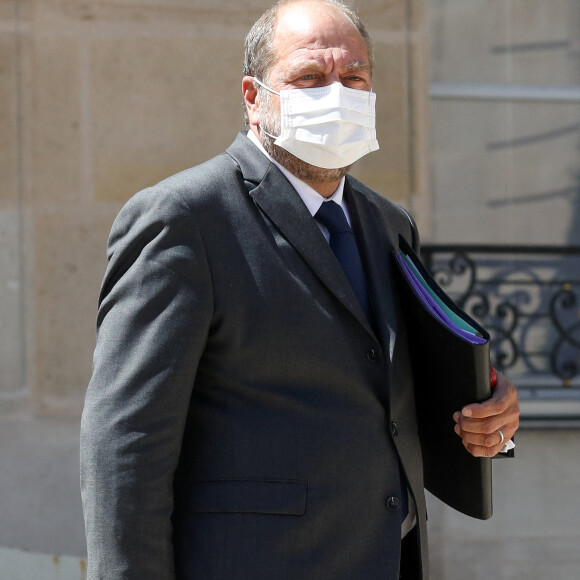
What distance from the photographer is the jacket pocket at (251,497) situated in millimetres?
1817

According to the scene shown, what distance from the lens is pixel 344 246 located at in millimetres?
2059

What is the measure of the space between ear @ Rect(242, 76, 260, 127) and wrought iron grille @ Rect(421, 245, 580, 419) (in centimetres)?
244

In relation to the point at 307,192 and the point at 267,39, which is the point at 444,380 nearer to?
the point at 307,192

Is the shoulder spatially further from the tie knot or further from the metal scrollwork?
the metal scrollwork

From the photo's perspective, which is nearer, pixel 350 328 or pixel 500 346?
pixel 350 328

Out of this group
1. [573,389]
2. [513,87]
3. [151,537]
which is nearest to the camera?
[151,537]

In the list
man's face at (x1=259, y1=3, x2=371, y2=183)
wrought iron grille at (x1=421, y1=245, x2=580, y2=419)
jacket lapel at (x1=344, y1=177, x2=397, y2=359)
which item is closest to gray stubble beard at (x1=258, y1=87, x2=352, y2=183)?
man's face at (x1=259, y1=3, x2=371, y2=183)

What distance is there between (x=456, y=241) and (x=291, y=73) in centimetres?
302

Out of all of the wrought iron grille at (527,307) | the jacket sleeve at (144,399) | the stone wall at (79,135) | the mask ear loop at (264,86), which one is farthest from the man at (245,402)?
the wrought iron grille at (527,307)

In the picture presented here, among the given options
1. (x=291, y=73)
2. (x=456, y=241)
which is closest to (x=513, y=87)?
(x=456, y=241)

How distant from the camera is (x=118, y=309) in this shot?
1.84 m

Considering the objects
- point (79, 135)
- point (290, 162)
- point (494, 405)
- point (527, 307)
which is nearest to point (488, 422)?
point (494, 405)

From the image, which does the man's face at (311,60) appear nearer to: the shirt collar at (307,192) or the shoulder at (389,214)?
the shirt collar at (307,192)

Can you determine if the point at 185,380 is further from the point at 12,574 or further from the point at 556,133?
the point at 556,133
